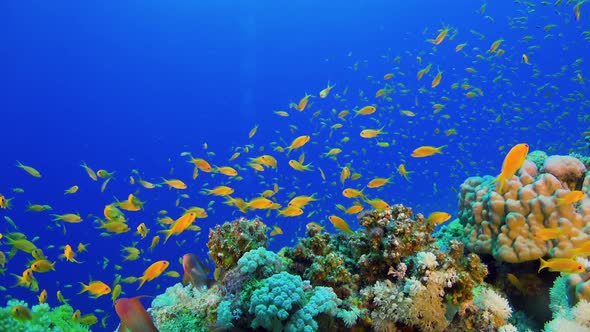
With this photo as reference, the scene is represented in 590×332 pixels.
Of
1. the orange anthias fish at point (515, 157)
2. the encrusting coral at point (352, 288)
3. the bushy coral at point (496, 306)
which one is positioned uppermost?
the orange anthias fish at point (515, 157)

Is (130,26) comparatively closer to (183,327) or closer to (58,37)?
(58,37)

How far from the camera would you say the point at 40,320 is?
418cm

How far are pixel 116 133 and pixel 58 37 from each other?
55.3 ft

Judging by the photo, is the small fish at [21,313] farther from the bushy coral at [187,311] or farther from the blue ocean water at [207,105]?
the blue ocean water at [207,105]

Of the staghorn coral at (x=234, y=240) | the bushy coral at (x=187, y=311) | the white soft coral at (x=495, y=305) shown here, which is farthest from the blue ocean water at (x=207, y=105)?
the bushy coral at (x=187, y=311)

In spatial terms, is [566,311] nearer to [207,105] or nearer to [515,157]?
[515,157]

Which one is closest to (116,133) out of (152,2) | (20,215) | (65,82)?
(65,82)

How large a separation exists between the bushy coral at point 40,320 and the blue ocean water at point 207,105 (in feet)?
63.3

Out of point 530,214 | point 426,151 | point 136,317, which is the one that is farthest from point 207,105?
point 136,317

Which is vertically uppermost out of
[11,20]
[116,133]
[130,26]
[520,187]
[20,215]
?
[130,26]

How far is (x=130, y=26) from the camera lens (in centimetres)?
6712

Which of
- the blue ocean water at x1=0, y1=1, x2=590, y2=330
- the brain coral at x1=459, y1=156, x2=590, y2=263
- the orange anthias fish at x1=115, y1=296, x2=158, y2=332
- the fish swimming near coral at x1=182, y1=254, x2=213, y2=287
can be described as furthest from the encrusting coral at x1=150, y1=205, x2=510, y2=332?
the blue ocean water at x1=0, y1=1, x2=590, y2=330

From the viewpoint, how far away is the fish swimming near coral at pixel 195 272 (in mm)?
4691

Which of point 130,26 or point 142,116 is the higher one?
point 130,26
